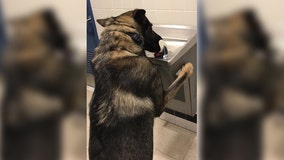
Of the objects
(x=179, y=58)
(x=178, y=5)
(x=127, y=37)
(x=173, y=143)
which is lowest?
(x=173, y=143)

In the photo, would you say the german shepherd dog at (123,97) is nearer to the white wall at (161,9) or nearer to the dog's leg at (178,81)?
the dog's leg at (178,81)

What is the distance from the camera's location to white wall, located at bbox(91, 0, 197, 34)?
1.55 metres

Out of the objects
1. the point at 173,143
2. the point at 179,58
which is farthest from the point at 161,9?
the point at 173,143

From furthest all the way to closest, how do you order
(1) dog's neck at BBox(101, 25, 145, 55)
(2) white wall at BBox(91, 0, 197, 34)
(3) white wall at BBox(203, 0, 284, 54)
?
(2) white wall at BBox(91, 0, 197, 34), (1) dog's neck at BBox(101, 25, 145, 55), (3) white wall at BBox(203, 0, 284, 54)

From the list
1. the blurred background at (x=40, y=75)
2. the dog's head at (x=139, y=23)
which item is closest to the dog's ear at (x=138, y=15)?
the dog's head at (x=139, y=23)

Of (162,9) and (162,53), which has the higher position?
(162,9)

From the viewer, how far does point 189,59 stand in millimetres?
1321

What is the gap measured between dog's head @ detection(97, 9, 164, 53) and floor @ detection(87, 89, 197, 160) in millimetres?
824

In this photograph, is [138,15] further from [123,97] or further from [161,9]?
[123,97]

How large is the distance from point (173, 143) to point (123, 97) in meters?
0.95

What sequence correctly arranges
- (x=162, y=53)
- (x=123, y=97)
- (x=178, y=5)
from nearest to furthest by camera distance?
1. (x=123, y=97)
2. (x=162, y=53)
3. (x=178, y=5)

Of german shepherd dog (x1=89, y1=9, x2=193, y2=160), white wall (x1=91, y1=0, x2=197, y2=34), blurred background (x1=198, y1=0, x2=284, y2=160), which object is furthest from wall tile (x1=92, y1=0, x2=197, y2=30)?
blurred background (x1=198, y1=0, x2=284, y2=160)

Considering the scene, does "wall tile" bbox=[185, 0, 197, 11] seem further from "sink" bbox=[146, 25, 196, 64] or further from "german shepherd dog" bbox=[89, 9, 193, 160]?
"german shepherd dog" bbox=[89, 9, 193, 160]

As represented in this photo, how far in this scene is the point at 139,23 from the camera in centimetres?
137
